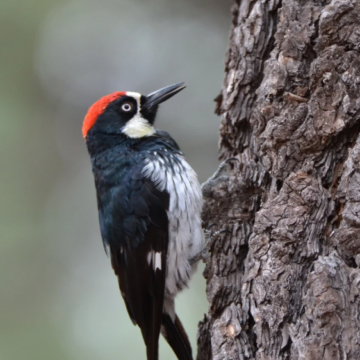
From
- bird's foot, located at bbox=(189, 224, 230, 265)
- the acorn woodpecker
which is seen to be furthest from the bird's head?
bird's foot, located at bbox=(189, 224, 230, 265)

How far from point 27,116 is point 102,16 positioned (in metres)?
1.66

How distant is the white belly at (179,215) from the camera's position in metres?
3.15

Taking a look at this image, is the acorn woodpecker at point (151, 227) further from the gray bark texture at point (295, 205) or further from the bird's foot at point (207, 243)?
the gray bark texture at point (295, 205)

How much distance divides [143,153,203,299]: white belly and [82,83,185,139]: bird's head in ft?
1.47

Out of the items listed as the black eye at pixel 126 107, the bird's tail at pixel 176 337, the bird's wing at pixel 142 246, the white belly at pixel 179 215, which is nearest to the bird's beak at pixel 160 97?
the black eye at pixel 126 107

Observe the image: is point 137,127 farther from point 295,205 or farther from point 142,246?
point 295,205

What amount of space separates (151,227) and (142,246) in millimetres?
142

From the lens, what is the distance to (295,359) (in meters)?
1.99

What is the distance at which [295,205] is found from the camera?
7.39 feet

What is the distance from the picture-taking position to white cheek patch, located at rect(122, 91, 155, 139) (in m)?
3.60

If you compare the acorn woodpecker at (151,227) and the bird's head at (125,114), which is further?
the bird's head at (125,114)

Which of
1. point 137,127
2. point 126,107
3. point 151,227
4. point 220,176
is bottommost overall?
point 151,227

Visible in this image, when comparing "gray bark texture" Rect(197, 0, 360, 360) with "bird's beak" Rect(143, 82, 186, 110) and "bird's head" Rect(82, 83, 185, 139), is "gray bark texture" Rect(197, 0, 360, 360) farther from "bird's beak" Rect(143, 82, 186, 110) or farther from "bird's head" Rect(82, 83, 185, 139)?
"bird's head" Rect(82, 83, 185, 139)

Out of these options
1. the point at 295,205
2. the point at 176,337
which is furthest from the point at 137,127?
the point at 295,205
